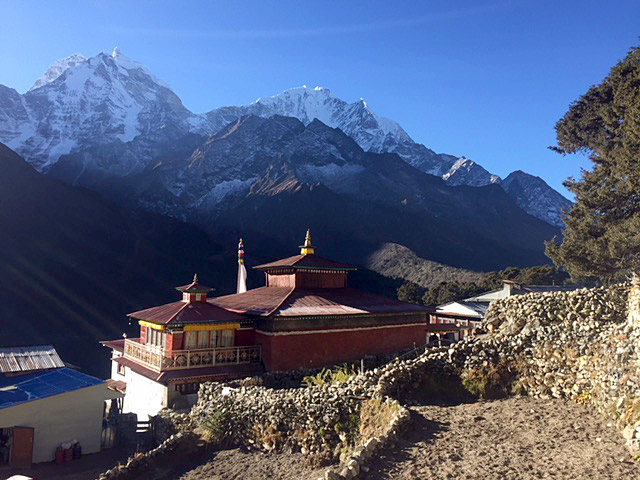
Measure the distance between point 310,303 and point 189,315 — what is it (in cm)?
535

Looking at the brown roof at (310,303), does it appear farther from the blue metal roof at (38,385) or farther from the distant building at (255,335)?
the blue metal roof at (38,385)

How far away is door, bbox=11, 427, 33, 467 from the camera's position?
16.5 meters

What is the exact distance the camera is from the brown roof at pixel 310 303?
67.5ft

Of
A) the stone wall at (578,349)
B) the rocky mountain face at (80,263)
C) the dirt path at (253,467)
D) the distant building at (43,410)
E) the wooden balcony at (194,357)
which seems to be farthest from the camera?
the rocky mountain face at (80,263)

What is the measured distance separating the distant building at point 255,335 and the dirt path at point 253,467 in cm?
560

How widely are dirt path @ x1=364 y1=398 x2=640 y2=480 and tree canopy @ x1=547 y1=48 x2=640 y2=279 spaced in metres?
18.8

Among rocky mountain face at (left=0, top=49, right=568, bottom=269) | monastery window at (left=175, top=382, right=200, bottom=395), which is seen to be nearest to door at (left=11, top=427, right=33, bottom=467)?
monastery window at (left=175, top=382, right=200, bottom=395)

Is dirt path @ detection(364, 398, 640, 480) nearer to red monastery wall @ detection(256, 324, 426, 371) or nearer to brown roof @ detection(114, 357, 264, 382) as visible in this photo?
red monastery wall @ detection(256, 324, 426, 371)

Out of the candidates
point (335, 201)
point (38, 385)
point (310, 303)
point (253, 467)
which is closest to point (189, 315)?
point (310, 303)

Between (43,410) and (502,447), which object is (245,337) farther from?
(502,447)

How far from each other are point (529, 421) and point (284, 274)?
16.1 metres

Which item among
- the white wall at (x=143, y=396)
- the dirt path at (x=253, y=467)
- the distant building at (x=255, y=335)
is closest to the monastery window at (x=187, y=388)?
the distant building at (x=255, y=335)

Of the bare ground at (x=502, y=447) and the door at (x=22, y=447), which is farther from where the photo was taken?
the door at (x=22, y=447)

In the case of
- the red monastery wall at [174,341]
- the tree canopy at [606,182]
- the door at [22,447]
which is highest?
the tree canopy at [606,182]
